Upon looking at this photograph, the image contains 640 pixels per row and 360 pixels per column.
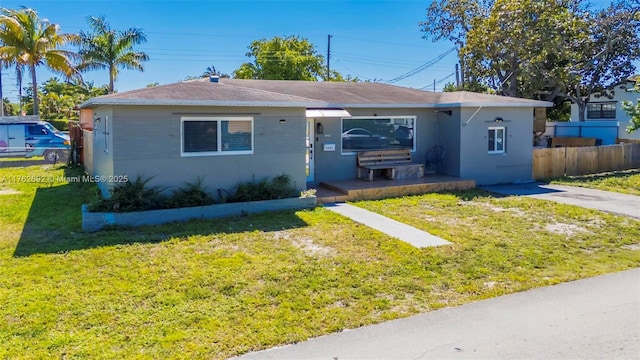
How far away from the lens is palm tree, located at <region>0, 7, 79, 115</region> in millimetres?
25094

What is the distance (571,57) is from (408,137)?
1453cm

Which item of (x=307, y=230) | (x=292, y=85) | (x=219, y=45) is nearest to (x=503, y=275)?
(x=307, y=230)

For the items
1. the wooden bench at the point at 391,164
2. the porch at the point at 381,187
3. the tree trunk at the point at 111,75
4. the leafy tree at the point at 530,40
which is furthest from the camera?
the tree trunk at the point at 111,75

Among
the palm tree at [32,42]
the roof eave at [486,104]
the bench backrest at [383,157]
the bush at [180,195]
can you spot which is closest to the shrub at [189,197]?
the bush at [180,195]

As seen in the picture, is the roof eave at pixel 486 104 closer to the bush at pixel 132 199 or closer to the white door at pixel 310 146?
the white door at pixel 310 146

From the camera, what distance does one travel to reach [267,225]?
9.20 meters

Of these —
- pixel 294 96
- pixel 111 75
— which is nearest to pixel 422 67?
pixel 111 75

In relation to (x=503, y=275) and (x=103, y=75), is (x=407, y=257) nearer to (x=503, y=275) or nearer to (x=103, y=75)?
(x=503, y=275)

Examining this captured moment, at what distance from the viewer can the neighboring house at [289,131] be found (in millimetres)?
9859

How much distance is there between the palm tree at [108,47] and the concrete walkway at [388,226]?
77.0 ft

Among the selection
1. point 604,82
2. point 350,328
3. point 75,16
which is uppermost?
point 75,16

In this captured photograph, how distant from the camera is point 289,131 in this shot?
11305 millimetres

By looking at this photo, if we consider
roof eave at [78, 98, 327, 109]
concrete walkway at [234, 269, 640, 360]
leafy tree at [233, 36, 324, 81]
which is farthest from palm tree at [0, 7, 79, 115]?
concrete walkway at [234, 269, 640, 360]

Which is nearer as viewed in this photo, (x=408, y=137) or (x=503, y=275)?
(x=503, y=275)
